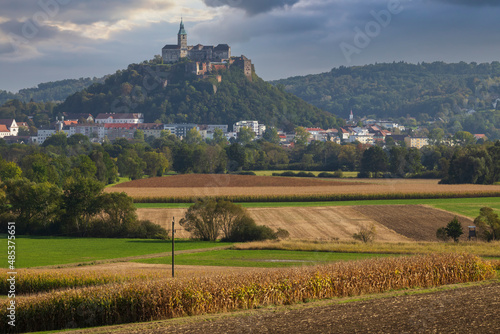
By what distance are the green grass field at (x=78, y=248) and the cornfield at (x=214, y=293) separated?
1539cm

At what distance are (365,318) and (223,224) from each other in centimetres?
2930

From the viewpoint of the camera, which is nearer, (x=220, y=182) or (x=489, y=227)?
(x=489, y=227)

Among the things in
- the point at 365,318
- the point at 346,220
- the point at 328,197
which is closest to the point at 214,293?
the point at 365,318

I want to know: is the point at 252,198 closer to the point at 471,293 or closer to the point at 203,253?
the point at 203,253

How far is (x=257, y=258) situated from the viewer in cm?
3588

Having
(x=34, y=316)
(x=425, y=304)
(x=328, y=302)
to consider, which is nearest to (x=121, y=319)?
(x=34, y=316)

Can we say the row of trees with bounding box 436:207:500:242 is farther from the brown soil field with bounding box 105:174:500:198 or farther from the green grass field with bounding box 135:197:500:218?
the brown soil field with bounding box 105:174:500:198

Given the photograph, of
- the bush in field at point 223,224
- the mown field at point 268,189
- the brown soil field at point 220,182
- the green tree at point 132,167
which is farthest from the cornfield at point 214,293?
the green tree at point 132,167

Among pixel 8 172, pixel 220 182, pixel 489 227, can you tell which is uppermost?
pixel 8 172

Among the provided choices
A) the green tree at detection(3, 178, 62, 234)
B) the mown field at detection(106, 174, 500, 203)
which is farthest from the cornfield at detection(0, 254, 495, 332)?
the mown field at detection(106, 174, 500, 203)

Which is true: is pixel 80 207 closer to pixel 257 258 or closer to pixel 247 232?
pixel 247 232

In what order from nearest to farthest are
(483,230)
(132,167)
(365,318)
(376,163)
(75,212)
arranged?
1. (365,318)
2. (483,230)
3. (75,212)
4. (132,167)
5. (376,163)

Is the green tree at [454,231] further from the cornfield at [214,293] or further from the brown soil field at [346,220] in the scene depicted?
the cornfield at [214,293]

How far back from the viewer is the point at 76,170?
268ft
